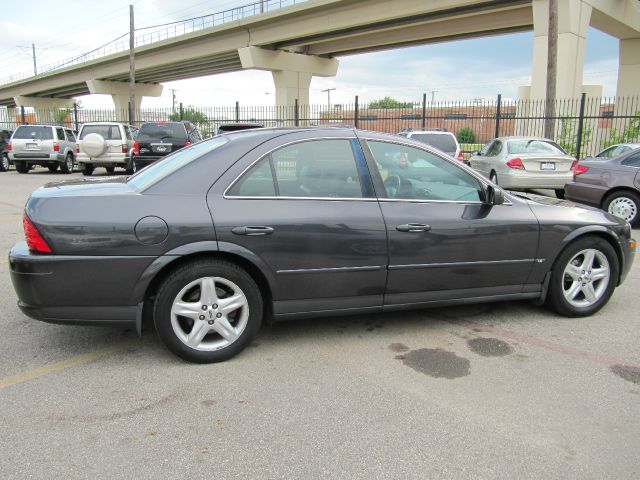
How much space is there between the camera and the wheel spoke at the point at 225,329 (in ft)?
11.8

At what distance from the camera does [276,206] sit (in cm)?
370

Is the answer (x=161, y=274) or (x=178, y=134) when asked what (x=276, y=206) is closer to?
(x=161, y=274)

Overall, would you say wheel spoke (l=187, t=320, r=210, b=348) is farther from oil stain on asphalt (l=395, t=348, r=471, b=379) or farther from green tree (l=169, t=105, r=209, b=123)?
green tree (l=169, t=105, r=209, b=123)

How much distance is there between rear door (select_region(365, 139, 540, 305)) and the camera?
155 inches

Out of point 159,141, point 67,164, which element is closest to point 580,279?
point 159,141

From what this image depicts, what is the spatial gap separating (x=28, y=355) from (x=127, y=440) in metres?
1.50

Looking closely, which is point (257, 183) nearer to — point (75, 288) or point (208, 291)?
point (208, 291)

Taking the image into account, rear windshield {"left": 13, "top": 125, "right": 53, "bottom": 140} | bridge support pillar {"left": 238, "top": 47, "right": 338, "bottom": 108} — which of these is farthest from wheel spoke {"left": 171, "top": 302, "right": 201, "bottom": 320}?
bridge support pillar {"left": 238, "top": 47, "right": 338, "bottom": 108}

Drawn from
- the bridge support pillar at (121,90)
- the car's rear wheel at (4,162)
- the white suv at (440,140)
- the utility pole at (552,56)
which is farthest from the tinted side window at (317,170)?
the bridge support pillar at (121,90)

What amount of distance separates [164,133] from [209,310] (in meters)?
14.5

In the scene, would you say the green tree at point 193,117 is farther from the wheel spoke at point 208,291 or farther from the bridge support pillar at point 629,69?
the wheel spoke at point 208,291

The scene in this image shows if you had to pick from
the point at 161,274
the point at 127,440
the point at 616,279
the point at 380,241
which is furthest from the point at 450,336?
the point at 127,440

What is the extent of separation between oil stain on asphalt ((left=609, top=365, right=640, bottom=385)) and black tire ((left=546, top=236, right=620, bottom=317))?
952mm

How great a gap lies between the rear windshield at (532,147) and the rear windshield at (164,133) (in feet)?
32.2
